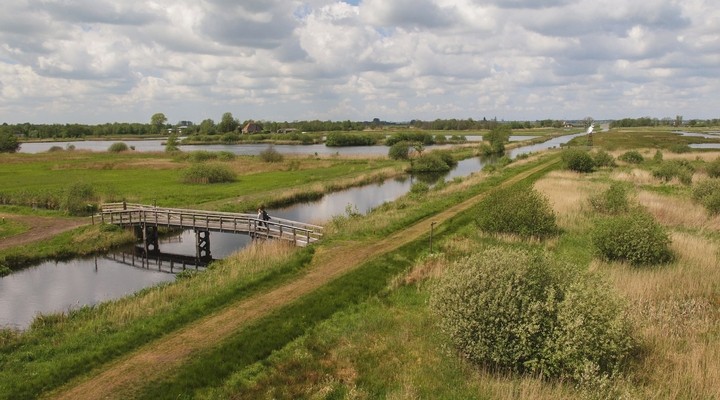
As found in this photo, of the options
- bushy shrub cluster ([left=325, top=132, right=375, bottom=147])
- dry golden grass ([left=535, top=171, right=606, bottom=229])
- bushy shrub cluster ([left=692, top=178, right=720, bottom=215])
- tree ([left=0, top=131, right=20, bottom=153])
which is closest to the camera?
bushy shrub cluster ([left=692, top=178, right=720, bottom=215])

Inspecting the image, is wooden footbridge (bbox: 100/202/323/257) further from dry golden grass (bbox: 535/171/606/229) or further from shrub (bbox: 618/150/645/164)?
shrub (bbox: 618/150/645/164)

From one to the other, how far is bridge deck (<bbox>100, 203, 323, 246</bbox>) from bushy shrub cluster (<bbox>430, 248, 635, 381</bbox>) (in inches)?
575

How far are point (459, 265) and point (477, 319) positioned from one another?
1.53 meters

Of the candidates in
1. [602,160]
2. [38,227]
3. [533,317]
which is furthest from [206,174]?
[533,317]

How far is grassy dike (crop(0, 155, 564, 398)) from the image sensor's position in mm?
11781

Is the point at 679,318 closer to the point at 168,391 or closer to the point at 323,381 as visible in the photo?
the point at 323,381

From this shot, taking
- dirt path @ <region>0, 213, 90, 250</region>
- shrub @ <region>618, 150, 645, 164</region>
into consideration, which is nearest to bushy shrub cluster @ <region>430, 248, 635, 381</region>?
dirt path @ <region>0, 213, 90, 250</region>

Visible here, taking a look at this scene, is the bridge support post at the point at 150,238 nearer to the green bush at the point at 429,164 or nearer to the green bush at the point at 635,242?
the green bush at the point at 635,242

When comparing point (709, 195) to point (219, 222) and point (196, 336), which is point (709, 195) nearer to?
point (196, 336)

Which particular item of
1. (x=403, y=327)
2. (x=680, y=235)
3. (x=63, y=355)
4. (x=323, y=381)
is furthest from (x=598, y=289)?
(x=680, y=235)

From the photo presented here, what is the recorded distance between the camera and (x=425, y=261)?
19.8 meters

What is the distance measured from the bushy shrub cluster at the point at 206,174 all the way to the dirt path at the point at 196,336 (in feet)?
A: 123

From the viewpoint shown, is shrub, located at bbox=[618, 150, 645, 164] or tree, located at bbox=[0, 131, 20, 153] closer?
shrub, located at bbox=[618, 150, 645, 164]

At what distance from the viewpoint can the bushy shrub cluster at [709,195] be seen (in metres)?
26.4
